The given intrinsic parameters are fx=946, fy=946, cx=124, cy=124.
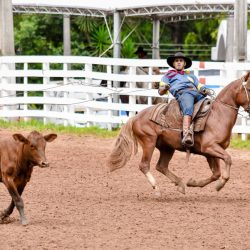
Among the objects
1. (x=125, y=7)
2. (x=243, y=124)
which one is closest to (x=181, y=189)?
(x=243, y=124)

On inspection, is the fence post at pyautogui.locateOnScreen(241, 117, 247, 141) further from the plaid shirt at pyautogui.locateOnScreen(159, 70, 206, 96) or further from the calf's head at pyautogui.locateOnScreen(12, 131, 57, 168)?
the calf's head at pyautogui.locateOnScreen(12, 131, 57, 168)

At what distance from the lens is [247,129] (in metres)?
18.1

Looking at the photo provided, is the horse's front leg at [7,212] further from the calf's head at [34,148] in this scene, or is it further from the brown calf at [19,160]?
the calf's head at [34,148]

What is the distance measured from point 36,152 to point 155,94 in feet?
31.0

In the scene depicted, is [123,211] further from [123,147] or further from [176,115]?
[176,115]

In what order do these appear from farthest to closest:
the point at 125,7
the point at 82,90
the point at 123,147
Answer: the point at 125,7
the point at 82,90
the point at 123,147

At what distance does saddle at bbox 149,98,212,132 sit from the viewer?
40.5 feet

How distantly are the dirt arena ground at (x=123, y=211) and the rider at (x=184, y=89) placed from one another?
0.98 meters

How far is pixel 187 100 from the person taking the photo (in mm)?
12273

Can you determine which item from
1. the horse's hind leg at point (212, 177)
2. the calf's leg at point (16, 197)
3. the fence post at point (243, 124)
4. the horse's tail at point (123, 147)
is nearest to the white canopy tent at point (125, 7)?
the fence post at point (243, 124)

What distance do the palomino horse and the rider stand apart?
196mm

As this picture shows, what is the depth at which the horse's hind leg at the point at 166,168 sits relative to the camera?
12496mm

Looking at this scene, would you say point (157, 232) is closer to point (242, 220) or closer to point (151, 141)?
point (242, 220)

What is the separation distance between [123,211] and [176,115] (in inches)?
70.9
